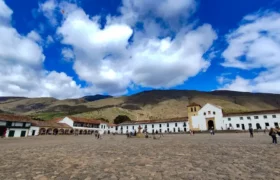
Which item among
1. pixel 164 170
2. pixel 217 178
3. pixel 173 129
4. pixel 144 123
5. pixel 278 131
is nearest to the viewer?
pixel 217 178

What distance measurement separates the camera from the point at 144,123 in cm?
7875

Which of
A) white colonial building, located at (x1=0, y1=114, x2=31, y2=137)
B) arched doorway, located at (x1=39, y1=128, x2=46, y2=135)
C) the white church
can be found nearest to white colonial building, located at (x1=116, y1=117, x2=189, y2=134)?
the white church

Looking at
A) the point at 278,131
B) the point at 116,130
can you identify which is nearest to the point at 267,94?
the point at 116,130

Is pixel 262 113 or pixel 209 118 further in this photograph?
pixel 209 118

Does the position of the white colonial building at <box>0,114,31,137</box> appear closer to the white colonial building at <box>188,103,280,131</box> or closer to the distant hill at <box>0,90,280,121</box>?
the white colonial building at <box>188,103,280,131</box>

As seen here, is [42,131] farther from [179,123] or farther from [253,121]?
[253,121]

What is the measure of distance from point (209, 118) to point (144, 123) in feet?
86.9

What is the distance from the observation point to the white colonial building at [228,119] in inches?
2232

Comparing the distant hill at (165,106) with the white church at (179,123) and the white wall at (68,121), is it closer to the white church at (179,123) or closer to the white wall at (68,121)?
the white wall at (68,121)

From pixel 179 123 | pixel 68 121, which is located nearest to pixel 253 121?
pixel 179 123

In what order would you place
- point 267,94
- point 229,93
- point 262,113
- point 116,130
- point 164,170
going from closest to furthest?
point 164,170, point 262,113, point 116,130, point 267,94, point 229,93

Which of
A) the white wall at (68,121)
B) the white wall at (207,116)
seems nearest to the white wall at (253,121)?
the white wall at (207,116)

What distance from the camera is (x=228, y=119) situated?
63125mm

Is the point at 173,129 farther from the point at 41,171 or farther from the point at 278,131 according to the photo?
the point at 41,171
